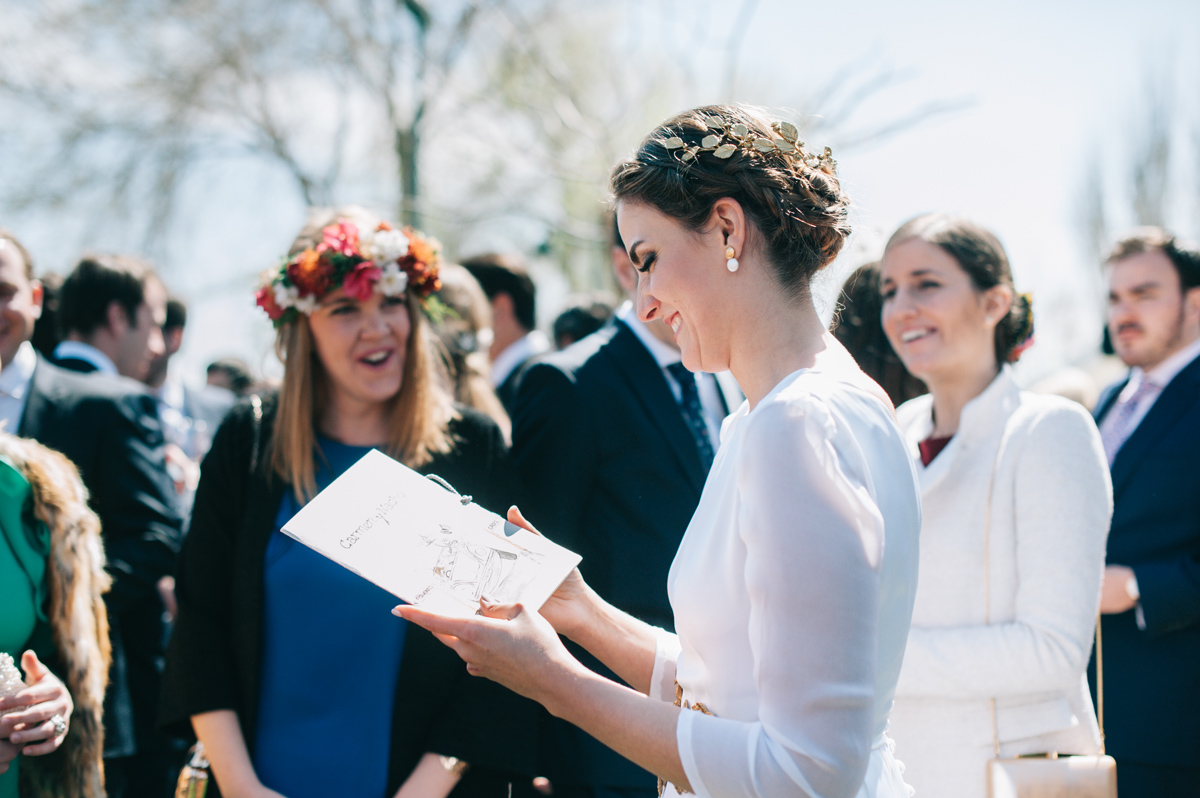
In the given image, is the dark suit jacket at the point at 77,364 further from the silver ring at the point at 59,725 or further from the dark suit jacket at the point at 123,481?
the silver ring at the point at 59,725

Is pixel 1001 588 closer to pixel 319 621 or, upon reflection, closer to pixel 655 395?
pixel 655 395

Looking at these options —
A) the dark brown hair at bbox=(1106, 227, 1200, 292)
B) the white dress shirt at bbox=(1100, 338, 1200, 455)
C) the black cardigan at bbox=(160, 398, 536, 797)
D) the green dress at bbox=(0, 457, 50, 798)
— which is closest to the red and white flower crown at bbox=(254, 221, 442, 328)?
the black cardigan at bbox=(160, 398, 536, 797)

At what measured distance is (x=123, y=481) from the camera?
3490 mm

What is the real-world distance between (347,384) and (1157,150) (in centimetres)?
2448

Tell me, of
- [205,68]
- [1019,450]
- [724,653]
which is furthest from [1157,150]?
[724,653]

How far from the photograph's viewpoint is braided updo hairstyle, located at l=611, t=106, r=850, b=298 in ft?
5.08

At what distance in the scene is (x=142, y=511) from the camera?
11.6ft

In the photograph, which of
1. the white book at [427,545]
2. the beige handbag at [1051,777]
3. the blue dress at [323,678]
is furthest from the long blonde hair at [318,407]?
the beige handbag at [1051,777]

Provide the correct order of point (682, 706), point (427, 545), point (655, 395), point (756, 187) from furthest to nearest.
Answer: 1. point (655, 395)
2. point (427, 545)
3. point (682, 706)
4. point (756, 187)

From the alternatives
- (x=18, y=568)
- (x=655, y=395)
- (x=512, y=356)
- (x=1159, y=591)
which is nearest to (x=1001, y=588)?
(x=1159, y=591)

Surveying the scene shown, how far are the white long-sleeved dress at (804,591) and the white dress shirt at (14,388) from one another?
301cm

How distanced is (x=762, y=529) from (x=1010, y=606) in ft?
4.70

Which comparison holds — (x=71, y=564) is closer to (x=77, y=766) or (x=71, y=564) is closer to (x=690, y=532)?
(x=77, y=766)

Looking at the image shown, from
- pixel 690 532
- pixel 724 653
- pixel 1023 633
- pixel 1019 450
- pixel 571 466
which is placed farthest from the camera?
pixel 571 466
